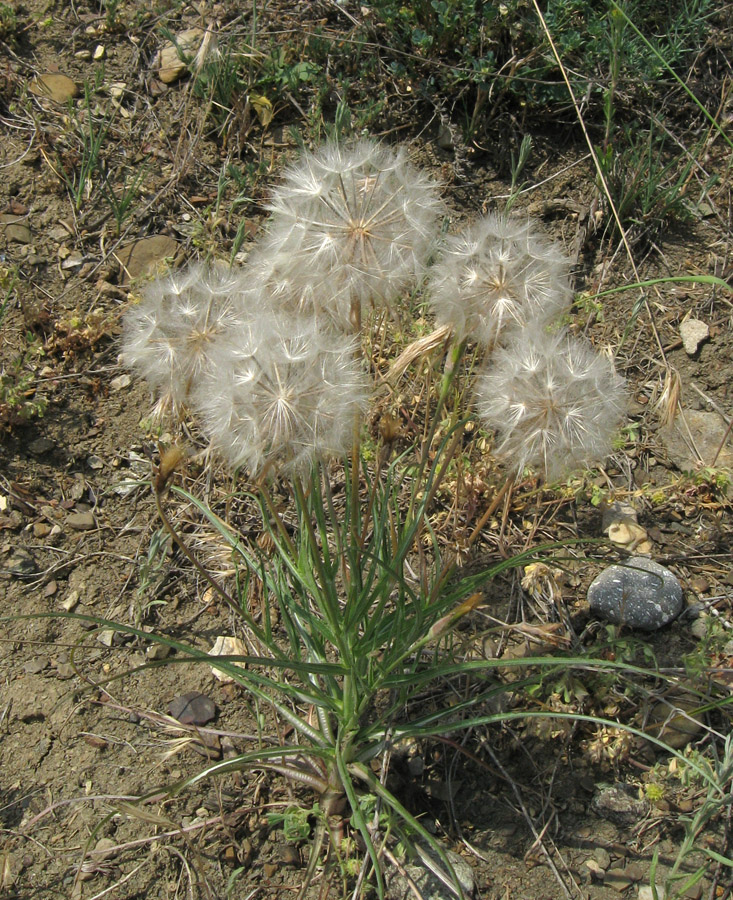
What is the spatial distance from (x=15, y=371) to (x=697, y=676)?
3.05 metres

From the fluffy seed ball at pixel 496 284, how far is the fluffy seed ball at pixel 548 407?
0.08 meters

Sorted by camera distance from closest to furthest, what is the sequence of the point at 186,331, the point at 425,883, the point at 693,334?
the point at 186,331, the point at 425,883, the point at 693,334

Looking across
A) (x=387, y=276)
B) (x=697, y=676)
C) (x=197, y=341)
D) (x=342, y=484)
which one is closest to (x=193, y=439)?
(x=342, y=484)

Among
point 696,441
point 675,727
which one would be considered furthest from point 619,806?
point 696,441

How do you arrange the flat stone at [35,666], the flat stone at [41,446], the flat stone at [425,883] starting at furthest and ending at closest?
the flat stone at [41,446], the flat stone at [35,666], the flat stone at [425,883]

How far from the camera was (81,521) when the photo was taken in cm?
331

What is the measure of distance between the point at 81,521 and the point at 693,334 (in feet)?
9.48

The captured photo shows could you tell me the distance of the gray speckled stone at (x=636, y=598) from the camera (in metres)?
2.99

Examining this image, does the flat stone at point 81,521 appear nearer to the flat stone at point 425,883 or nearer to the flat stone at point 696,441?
the flat stone at point 425,883

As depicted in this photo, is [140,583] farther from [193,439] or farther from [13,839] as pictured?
[13,839]

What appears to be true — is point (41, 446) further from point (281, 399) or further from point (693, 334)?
point (693, 334)

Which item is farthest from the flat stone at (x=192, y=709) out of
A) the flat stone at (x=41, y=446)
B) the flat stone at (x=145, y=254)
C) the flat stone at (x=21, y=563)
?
the flat stone at (x=145, y=254)

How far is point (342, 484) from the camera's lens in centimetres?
345

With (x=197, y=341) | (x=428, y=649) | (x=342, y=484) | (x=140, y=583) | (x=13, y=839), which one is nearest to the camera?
(x=197, y=341)
